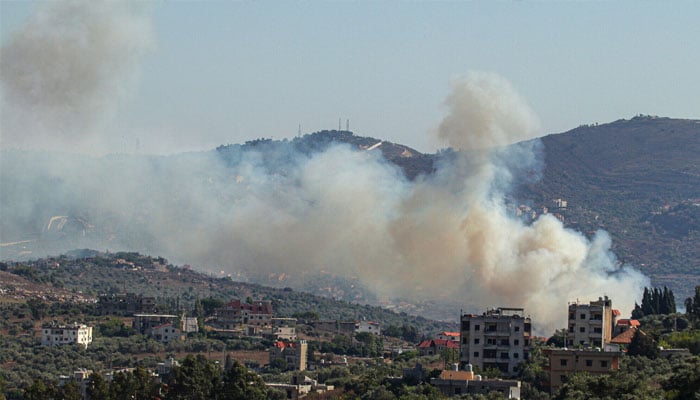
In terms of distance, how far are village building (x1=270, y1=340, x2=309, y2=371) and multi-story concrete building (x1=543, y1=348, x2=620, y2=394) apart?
120 ft

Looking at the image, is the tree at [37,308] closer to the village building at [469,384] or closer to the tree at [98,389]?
the tree at [98,389]

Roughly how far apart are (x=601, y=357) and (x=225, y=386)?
65.3ft

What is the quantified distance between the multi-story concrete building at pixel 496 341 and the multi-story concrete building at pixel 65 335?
1621 inches

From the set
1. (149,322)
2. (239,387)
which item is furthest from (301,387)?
(149,322)

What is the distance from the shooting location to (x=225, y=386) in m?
89.3

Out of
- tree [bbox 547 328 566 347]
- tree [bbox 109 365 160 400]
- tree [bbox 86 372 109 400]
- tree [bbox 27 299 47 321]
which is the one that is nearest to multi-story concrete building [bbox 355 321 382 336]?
tree [bbox 27 299 47 321]

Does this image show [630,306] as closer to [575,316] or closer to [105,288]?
[575,316]

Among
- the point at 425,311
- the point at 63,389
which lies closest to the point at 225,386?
the point at 63,389

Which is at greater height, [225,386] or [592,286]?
[592,286]

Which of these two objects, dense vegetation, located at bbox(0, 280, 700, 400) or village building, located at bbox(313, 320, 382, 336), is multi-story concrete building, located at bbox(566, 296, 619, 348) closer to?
dense vegetation, located at bbox(0, 280, 700, 400)

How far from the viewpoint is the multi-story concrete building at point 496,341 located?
9550 cm

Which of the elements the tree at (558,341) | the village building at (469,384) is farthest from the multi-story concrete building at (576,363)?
the tree at (558,341)

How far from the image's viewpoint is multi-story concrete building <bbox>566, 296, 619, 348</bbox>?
9800 cm

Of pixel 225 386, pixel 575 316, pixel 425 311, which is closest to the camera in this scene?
pixel 225 386
